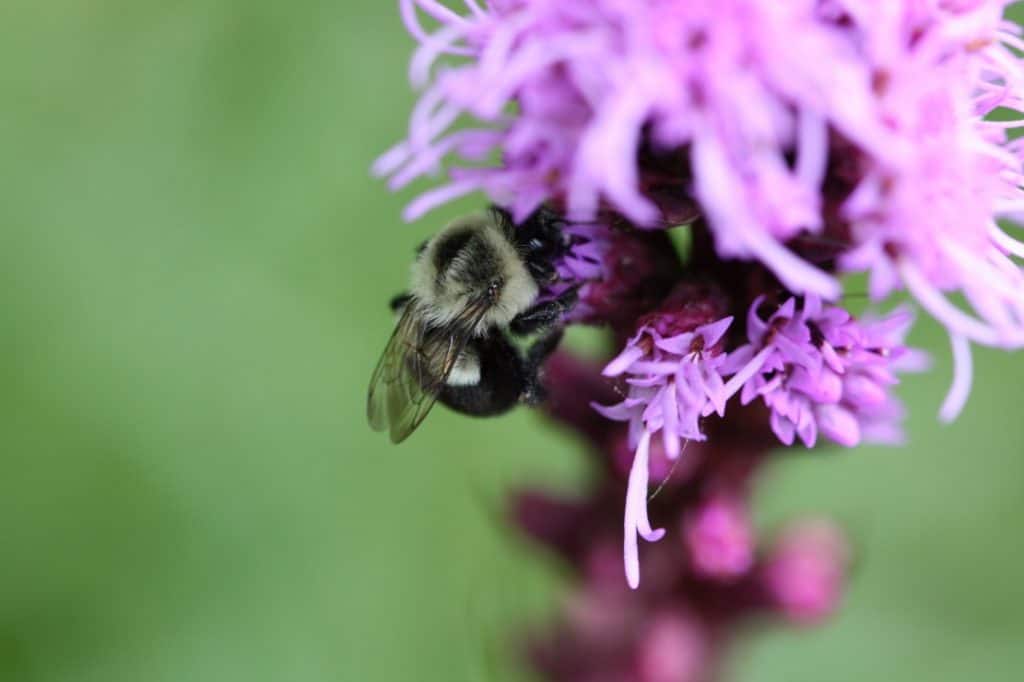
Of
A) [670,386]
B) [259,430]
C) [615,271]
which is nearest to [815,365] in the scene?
[670,386]

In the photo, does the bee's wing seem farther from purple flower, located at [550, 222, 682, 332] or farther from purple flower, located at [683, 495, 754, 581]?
purple flower, located at [683, 495, 754, 581]

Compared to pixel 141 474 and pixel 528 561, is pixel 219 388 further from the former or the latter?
pixel 528 561

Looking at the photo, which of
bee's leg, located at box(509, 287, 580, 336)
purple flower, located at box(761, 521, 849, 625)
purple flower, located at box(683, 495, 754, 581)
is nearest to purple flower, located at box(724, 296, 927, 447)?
bee's leg, located at box(509, 287, 580, 336)

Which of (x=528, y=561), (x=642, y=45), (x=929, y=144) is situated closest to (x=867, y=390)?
(x=929, y=144)

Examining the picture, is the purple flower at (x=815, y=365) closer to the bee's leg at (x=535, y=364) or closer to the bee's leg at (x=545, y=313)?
the bee's leg at (x=545, y=313)

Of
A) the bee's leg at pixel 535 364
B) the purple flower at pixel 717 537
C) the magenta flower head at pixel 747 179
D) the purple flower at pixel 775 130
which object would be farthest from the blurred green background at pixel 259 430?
the purple flower at pixel 775 130
